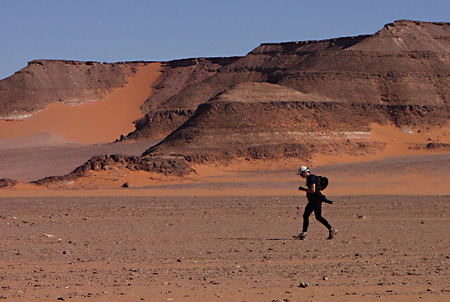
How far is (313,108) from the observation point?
5462cm

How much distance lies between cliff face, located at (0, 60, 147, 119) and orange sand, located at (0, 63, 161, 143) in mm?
1803

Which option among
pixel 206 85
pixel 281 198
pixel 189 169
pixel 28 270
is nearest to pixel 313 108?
pixel 189 169

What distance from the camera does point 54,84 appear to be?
11238 cm

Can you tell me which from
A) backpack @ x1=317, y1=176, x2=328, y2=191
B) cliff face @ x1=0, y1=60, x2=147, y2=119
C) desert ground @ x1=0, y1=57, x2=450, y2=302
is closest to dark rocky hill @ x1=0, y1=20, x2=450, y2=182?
desert ground @ x1=0, y1=57, x2=450, y2=302

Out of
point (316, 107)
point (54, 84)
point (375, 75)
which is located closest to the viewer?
point (316, 107)

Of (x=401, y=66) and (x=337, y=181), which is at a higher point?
(x=401, y=66)

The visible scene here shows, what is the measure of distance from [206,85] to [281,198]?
60.2m

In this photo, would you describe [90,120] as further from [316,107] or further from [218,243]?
[218,243]

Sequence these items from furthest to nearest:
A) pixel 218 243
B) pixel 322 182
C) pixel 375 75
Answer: pixel 375 75 < pixel 218 243 < pixel 322 182

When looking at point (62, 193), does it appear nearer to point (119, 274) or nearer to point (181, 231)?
point (181, 231)

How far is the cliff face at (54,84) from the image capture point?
10569 centimetres

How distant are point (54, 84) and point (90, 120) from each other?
36.1 ft

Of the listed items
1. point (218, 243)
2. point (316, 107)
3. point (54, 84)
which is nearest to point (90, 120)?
point (54, 84)

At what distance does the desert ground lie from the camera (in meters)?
9.22
